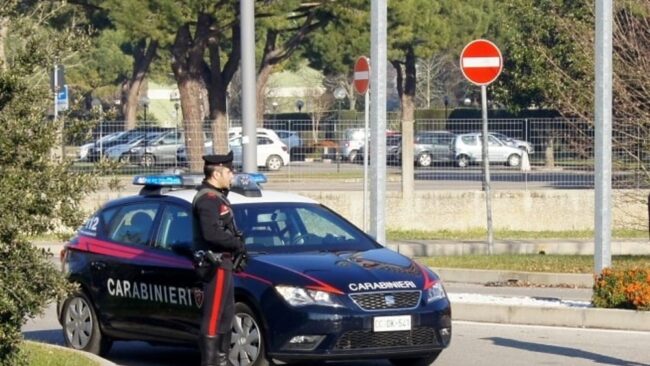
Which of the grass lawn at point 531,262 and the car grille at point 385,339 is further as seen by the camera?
the grass lawn at point 531,262

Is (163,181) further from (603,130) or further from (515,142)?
(515,142)

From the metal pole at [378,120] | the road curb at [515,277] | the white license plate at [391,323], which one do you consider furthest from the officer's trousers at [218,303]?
the road curb at [515,277]

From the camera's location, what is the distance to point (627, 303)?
14828mm

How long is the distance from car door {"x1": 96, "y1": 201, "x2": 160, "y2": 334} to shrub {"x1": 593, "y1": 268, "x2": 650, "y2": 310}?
4906 mm

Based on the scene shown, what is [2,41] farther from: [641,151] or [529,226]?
[529,226]

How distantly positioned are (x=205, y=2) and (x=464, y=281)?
18.5 metres

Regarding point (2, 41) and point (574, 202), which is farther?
point (574, 202)

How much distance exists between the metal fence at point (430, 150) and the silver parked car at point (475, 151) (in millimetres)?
23

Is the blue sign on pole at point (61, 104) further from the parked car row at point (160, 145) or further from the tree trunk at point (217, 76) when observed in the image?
the tree trunk at point (217, 76)

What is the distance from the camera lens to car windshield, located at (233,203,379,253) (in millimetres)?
12133

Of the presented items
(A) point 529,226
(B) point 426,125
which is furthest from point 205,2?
(A) point 529,226

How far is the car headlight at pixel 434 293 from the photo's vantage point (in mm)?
11609

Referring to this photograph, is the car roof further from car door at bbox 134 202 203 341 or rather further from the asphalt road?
the asphalt road

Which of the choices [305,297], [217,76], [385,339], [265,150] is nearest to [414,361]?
[385,339]
